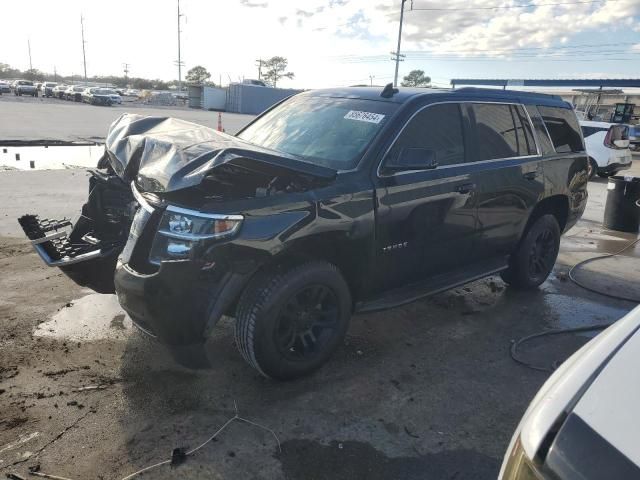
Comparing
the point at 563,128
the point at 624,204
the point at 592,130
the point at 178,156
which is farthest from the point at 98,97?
the point at 178,156

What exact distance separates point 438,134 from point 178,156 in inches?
80.8

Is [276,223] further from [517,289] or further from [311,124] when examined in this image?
[517,289]

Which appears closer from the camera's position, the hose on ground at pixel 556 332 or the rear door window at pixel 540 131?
the hose on ground at pixel 556 332

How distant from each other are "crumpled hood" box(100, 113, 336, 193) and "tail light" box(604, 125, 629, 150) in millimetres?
13313

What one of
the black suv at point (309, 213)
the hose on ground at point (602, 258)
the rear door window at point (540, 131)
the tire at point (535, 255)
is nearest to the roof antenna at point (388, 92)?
the black suv at point (309, 213)

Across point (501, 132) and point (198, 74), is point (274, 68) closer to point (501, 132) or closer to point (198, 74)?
point (198, 74)

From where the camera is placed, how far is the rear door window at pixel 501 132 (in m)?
4.26

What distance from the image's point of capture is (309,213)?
310 centimetres

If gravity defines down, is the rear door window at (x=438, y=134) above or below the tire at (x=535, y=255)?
above

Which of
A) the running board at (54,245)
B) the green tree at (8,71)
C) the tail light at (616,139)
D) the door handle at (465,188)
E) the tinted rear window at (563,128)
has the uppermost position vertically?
the green tree at (8,71)

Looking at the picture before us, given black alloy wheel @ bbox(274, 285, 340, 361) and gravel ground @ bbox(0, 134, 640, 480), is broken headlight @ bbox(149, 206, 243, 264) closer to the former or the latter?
black alloy wheel @ bbox(274, 285, 340, 361)

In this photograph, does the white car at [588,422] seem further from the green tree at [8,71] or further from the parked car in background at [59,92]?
the green tree at [8,71]

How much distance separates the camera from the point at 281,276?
3064 millimetres

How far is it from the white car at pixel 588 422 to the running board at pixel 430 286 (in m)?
1.95
